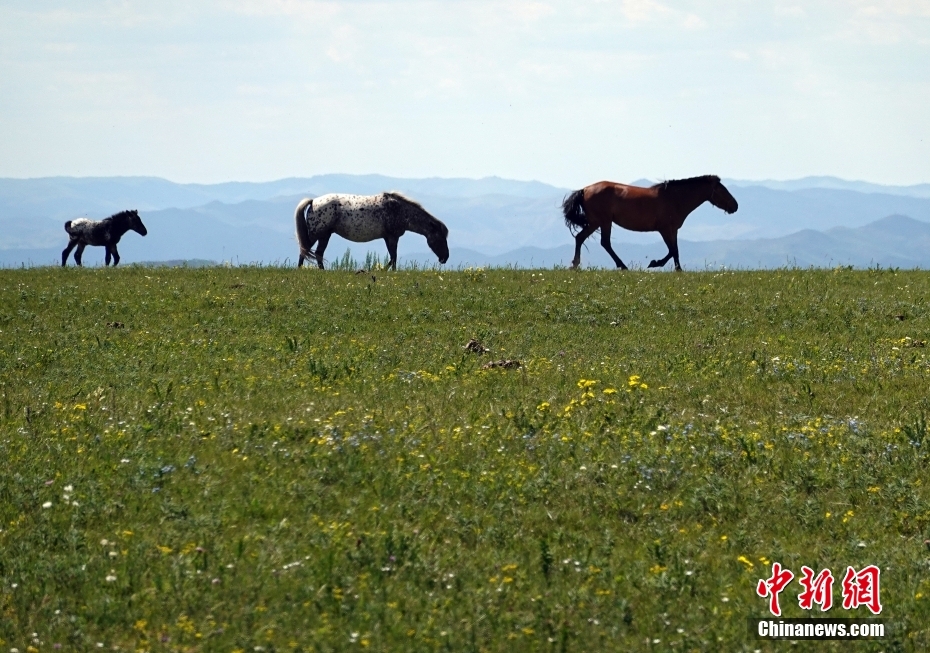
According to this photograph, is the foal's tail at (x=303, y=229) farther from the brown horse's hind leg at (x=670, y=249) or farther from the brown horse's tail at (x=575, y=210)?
the brown horse's hind leg at (x=670, y=249)

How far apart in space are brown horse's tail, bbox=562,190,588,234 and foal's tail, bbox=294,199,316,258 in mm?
7866

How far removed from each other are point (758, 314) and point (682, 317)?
1396mm

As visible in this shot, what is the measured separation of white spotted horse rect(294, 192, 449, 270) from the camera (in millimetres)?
34438

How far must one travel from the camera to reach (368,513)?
9.62m

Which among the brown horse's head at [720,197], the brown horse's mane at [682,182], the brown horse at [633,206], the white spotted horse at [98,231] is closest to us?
the brown horse at [633,206]

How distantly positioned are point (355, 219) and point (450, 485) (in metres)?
25.3

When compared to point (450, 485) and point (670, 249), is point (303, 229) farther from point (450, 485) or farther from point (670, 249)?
point (450, 485)

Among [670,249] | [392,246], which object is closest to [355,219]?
[392,246]

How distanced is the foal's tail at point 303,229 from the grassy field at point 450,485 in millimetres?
15268

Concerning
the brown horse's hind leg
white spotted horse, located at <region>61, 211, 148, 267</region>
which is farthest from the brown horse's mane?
white spotted horse, located at <region>61, 211, 148, 267</region>

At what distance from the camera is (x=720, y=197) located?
109 feet

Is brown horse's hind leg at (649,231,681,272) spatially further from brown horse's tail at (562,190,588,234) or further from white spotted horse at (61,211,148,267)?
white spotted horse at (61,211,148,267)

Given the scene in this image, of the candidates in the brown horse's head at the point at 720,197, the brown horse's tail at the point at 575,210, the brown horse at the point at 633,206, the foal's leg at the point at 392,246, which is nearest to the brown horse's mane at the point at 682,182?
the brown horse at the point at 633,206

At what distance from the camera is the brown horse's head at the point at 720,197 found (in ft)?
106
